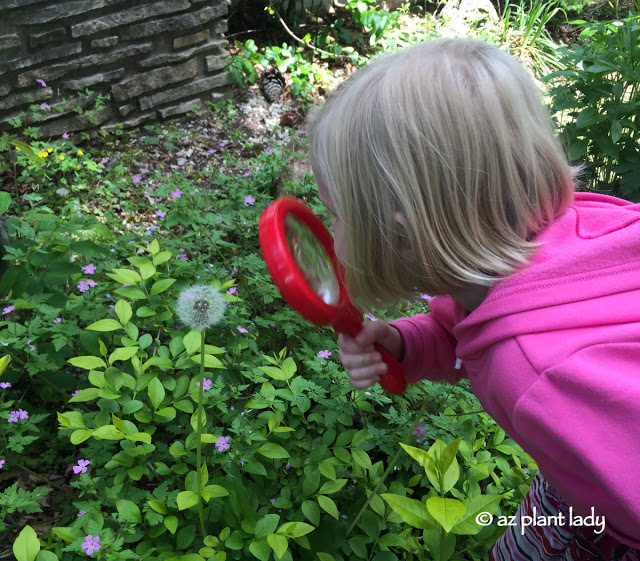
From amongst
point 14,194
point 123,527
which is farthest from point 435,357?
point 14,194

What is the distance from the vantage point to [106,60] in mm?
3758

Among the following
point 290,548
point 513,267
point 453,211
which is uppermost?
point 453,211

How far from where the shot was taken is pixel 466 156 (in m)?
1.01

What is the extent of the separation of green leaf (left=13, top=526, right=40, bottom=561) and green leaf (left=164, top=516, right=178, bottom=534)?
0.28 meters

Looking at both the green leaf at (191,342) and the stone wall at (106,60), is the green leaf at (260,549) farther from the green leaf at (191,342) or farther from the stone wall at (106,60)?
the stone wall at (106,60)

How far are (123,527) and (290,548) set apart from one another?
46 centimetres

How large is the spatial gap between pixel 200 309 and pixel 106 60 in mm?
3094

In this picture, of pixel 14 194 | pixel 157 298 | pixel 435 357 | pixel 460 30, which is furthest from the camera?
pixel 460 30

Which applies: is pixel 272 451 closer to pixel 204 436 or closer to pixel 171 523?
pixel 204 436

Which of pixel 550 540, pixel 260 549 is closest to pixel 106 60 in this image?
pixel 260 549

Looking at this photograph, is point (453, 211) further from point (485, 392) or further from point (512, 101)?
point (485, 392)

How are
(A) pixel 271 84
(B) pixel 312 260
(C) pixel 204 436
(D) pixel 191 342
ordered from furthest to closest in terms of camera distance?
(A) pixel 271 84
(D) pixel 191 342
(C) pixel 204 436
(B) pixel 312 260

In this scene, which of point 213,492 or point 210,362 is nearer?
point 213,492

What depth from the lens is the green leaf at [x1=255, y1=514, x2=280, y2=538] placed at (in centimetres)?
133
